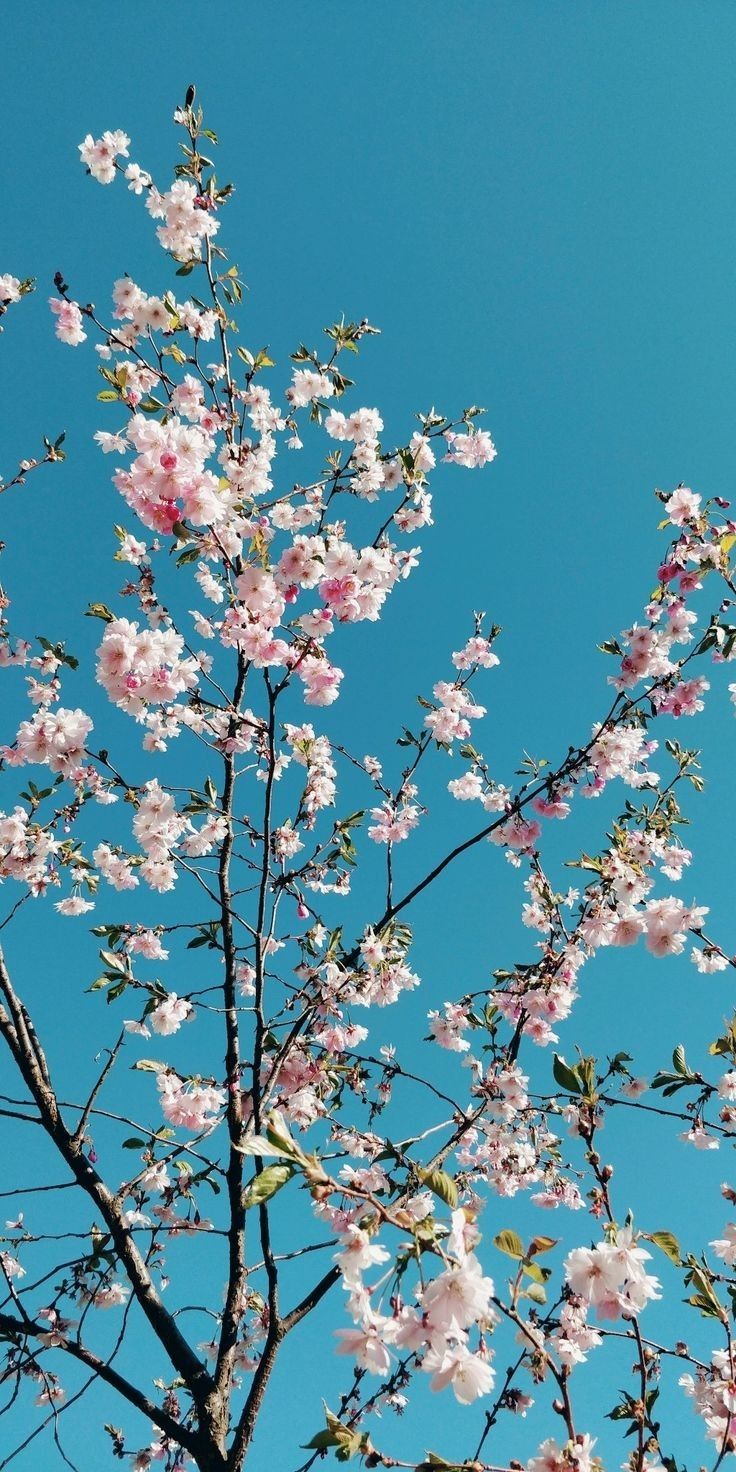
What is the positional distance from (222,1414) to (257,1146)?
2.47 metres

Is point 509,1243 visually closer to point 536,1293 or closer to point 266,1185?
point 536,1293

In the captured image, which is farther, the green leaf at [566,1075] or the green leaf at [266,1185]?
the green leaf at [566,1075]

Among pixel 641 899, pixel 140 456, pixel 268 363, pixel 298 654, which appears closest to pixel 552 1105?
pixel 641 899

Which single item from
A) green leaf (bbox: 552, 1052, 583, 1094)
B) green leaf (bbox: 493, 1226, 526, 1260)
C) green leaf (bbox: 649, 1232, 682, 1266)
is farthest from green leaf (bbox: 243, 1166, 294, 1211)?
green leaf (bbox: 649, 1232, 682, 1266)

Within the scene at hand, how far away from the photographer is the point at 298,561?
4082 mm

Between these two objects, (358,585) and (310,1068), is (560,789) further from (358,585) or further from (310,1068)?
(310,1068)

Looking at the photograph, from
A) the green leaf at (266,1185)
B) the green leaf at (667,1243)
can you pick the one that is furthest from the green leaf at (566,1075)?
the green leaf at (266,1185)

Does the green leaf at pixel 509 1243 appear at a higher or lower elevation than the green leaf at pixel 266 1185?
lower

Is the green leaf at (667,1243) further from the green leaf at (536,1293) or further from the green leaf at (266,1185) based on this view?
the green leaf at (266,1185)

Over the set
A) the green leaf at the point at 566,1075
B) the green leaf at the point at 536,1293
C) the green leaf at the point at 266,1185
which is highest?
the green leaf at the point at 566,1075

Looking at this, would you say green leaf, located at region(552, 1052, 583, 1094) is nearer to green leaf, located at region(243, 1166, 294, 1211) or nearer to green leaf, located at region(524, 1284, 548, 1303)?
green leaf, located at region(524, 1284, 548, 1303)

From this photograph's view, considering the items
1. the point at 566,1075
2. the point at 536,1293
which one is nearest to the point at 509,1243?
the point at 536,1293

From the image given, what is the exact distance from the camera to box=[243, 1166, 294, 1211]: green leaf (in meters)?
1.49

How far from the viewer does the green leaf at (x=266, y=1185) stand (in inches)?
58.7
